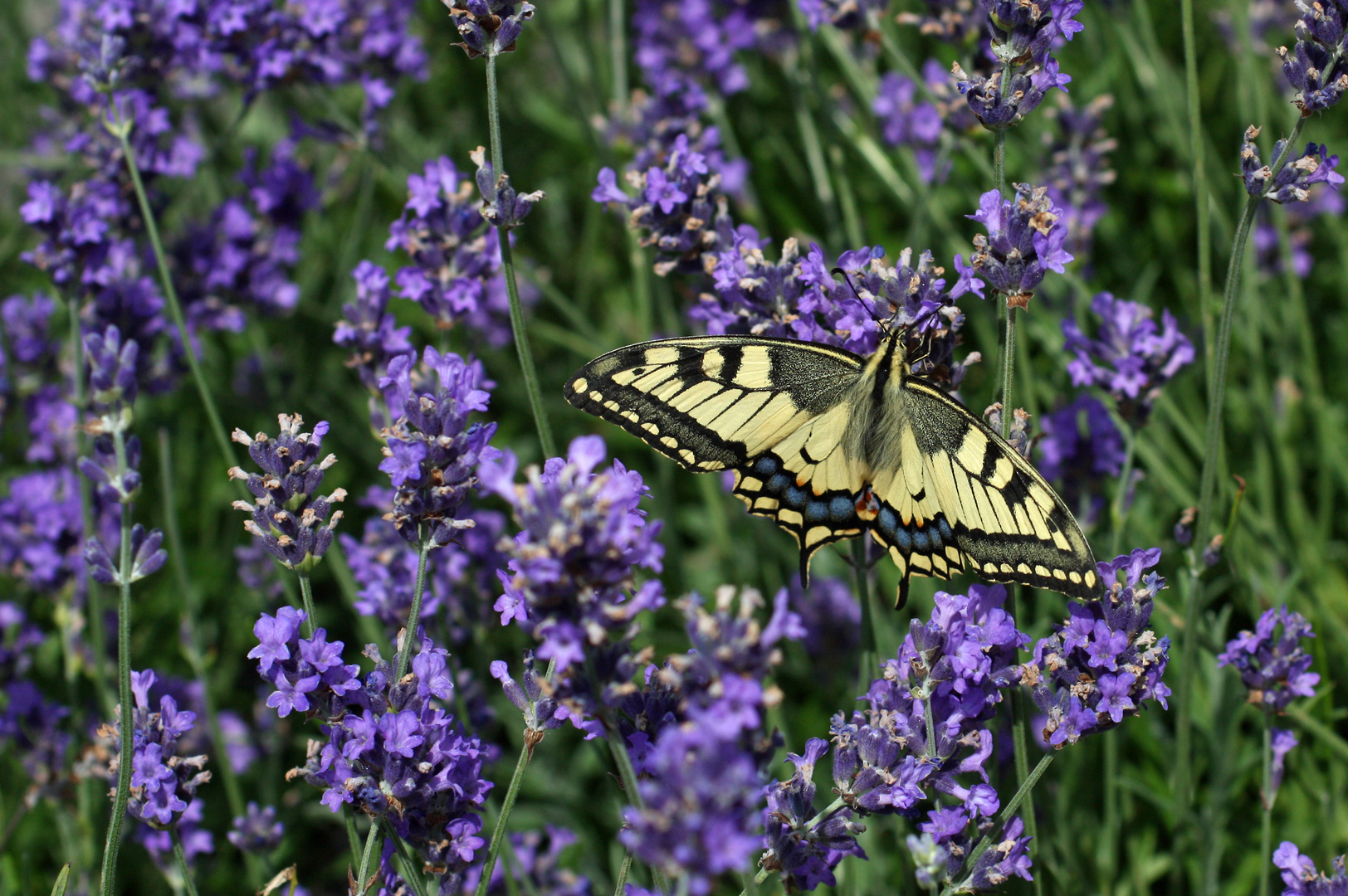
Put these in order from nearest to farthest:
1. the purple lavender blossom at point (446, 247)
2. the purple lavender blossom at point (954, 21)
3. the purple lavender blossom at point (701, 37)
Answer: the purple lavender blossom at point (446, 247), the purple lavender blossom at point (954, 21), the purple lavender blossom at point (701, 37)

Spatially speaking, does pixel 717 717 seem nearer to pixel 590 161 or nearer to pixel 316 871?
pixel 316 871

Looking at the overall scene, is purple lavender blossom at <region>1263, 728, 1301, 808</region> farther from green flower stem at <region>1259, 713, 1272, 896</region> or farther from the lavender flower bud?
the lavender flower bud

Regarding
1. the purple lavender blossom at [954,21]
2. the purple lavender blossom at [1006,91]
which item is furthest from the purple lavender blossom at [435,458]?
the purple lavender blossom at [954,21]

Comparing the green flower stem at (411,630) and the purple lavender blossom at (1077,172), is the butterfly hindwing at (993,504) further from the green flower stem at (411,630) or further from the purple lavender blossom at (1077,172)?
the purple lavender blossom at (1077,172)

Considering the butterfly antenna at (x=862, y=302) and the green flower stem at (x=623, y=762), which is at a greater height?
the butterfly antenna at (x=862, y=302)

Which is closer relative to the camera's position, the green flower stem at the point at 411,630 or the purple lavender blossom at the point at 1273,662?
the green flower stem at the point at 411,630

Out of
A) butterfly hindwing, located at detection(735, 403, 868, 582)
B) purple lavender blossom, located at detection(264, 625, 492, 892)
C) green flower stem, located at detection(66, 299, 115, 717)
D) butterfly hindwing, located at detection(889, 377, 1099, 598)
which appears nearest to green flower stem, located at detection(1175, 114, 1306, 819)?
Answer: butterfly hindwing, located at detection(889, 377, 1099, 598)

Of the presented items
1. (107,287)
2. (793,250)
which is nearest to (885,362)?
(793,250)
